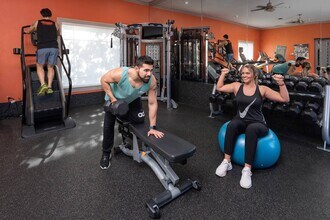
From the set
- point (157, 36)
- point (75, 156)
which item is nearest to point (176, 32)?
point (157, 36)

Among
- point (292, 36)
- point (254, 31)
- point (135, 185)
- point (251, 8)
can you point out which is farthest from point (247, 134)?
point (251, 8)

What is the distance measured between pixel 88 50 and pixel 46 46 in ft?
4.99

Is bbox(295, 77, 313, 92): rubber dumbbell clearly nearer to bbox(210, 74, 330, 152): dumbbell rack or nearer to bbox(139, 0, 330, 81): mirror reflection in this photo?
bbox(210, 74, 330, 152): dumbbell rack

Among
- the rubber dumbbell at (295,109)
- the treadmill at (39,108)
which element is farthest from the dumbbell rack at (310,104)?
the treadmill at (39,108)

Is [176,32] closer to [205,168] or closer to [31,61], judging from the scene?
[31,61]

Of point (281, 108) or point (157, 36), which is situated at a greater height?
point (157, 36)

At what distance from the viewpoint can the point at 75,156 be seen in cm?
238

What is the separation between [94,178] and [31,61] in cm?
326

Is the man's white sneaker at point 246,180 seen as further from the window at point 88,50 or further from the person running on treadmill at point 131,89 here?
the window at point 88,50

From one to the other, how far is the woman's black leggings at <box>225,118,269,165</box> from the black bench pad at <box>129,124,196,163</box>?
56cm

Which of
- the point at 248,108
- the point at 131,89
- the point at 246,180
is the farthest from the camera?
the point at 248,108

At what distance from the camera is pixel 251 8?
3855mm

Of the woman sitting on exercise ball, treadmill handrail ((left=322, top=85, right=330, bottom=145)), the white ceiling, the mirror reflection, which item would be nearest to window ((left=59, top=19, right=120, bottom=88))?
the white ceiling

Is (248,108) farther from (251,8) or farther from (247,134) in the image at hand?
(251,8)
